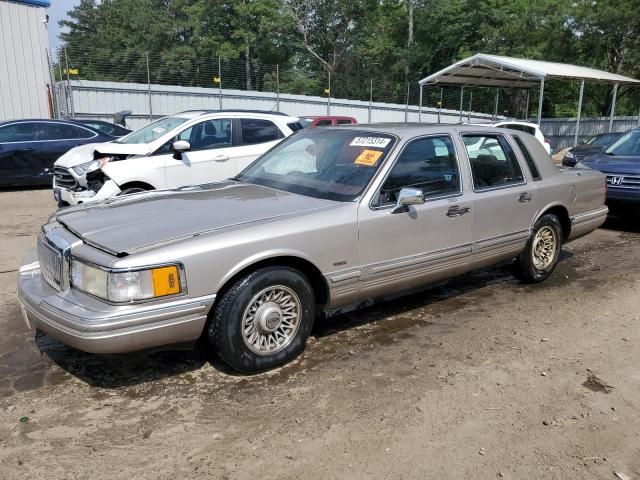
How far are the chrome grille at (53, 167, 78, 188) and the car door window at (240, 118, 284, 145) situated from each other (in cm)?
256

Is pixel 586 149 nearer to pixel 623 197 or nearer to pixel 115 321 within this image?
pixel 623 197

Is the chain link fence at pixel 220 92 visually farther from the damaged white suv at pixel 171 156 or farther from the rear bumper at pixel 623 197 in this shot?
the rear bumper at pixel 623 197

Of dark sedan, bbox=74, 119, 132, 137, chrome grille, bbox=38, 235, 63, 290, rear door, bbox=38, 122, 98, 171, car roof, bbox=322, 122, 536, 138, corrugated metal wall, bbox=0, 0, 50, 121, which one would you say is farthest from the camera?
corrugated metal wall, bbox=0, 0, 50, 121

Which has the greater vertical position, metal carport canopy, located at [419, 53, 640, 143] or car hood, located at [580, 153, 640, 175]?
metal carport canopy, located at [419, 53, 640, 143]

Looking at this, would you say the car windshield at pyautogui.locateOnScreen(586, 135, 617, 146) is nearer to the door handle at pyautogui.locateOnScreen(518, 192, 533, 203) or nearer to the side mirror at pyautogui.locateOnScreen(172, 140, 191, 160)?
the door handle at pyautogui.locateOnScreen(518, 192, 533, 203)

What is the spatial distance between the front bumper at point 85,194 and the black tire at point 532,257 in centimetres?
485

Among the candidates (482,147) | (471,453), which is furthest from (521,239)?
(471,453)

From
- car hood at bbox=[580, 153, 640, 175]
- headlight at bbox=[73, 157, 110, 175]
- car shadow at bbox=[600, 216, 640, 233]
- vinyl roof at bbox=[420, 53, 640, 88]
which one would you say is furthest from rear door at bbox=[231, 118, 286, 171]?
vinyl roof at bbox=[420, 53, 640, 88]

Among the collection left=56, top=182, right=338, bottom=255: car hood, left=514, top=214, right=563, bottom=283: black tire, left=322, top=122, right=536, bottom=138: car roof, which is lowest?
left=514, top=214, right=563, bottom=283: black tire

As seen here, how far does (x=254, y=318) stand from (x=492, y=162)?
274 cm

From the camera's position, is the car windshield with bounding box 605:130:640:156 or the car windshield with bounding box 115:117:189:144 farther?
the car windshield with bounding box 605:130:640:156

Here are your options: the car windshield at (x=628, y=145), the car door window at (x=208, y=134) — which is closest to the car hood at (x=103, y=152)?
the car door window at (x=208, y=134)

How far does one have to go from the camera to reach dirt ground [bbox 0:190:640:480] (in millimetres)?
2818

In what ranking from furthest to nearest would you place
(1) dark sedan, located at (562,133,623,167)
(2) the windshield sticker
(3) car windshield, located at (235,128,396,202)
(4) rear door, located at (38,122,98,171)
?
(1) dark sedan, located at (562,133,623,167) → (4) rear door, located at (38,122,98,171) → (2) the windshield sticker → (3) car windshield, located at (235,128,396,202)
